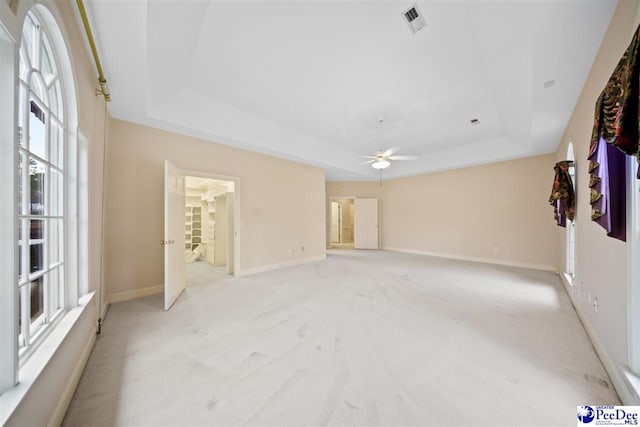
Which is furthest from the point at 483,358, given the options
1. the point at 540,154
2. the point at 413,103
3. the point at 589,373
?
the point at 540,154

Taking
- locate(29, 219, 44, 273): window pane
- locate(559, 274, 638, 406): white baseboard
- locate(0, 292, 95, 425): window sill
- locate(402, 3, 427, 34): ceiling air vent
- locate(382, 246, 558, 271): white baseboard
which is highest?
locate(402, 3, 427, 34): ceiling air vent

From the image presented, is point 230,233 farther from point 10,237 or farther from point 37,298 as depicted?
point 10,237

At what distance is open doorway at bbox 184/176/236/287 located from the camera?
15.3ft

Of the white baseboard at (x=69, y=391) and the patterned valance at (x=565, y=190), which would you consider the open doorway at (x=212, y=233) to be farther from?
the patterned valance at (x=565, y=190)

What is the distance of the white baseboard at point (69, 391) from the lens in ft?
3.99

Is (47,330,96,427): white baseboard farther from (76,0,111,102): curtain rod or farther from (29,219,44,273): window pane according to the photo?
(76,0,111,102): curtain rod

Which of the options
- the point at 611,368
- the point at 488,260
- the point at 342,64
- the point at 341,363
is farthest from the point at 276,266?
the point at 488,260

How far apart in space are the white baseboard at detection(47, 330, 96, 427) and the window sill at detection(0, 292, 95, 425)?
12.5 inches

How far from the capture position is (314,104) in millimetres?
3758

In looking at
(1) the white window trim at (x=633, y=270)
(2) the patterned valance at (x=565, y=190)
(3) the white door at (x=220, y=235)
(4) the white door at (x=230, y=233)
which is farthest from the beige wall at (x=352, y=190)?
(1) the white window trim at (x=633, y=270)

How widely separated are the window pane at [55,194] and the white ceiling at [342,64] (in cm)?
125

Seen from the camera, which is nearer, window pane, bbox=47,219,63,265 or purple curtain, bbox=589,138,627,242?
purple curtain, bbox=589,138,627,242

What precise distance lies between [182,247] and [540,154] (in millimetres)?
7568

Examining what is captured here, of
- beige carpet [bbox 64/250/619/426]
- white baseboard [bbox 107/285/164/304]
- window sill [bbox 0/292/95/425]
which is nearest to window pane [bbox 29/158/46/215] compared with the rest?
window sill [bbox 0/292/95/425]
